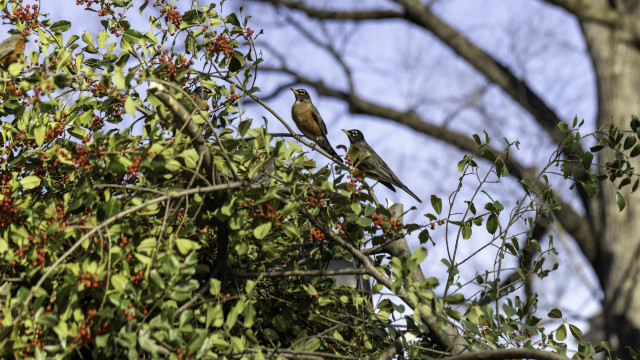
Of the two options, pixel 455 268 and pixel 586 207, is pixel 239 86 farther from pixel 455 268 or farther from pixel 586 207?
pixel 586 207

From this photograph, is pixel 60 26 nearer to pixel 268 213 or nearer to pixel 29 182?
pixel 29 182

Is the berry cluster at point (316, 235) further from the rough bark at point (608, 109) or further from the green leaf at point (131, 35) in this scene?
the rough bark at point (608, 109)

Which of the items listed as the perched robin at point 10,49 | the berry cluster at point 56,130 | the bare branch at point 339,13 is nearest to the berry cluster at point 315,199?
the berry cluster at point 56,130

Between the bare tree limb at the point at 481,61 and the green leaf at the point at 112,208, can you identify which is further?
the bare tree limb at the point at 481,61

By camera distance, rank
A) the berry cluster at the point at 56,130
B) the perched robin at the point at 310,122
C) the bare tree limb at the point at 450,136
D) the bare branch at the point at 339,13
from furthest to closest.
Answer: the bare branch at the point at 339,13
the bare tree limb at the point at 450,136
the perched robin at the point at 310,122
the berry cluster at the point at 56,130

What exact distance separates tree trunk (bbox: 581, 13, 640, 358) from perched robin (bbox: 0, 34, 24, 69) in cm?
709

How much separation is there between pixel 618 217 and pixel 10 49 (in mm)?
8076

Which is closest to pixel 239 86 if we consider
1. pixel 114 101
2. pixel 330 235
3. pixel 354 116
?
pixel 114 101

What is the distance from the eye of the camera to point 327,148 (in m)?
5.43

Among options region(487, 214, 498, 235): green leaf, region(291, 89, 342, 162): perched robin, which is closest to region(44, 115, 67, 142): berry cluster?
region(487, 214, 498, 235): green leaf

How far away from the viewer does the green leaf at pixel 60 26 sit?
2.66m

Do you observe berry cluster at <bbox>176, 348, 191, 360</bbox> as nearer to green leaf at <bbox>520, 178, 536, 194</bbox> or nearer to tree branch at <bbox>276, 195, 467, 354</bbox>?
tree branch at <bbox>276, 195, 467, 354</bbox>

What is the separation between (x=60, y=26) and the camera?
2.67 m

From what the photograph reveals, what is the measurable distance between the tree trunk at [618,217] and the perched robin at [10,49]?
7093 millimetres
